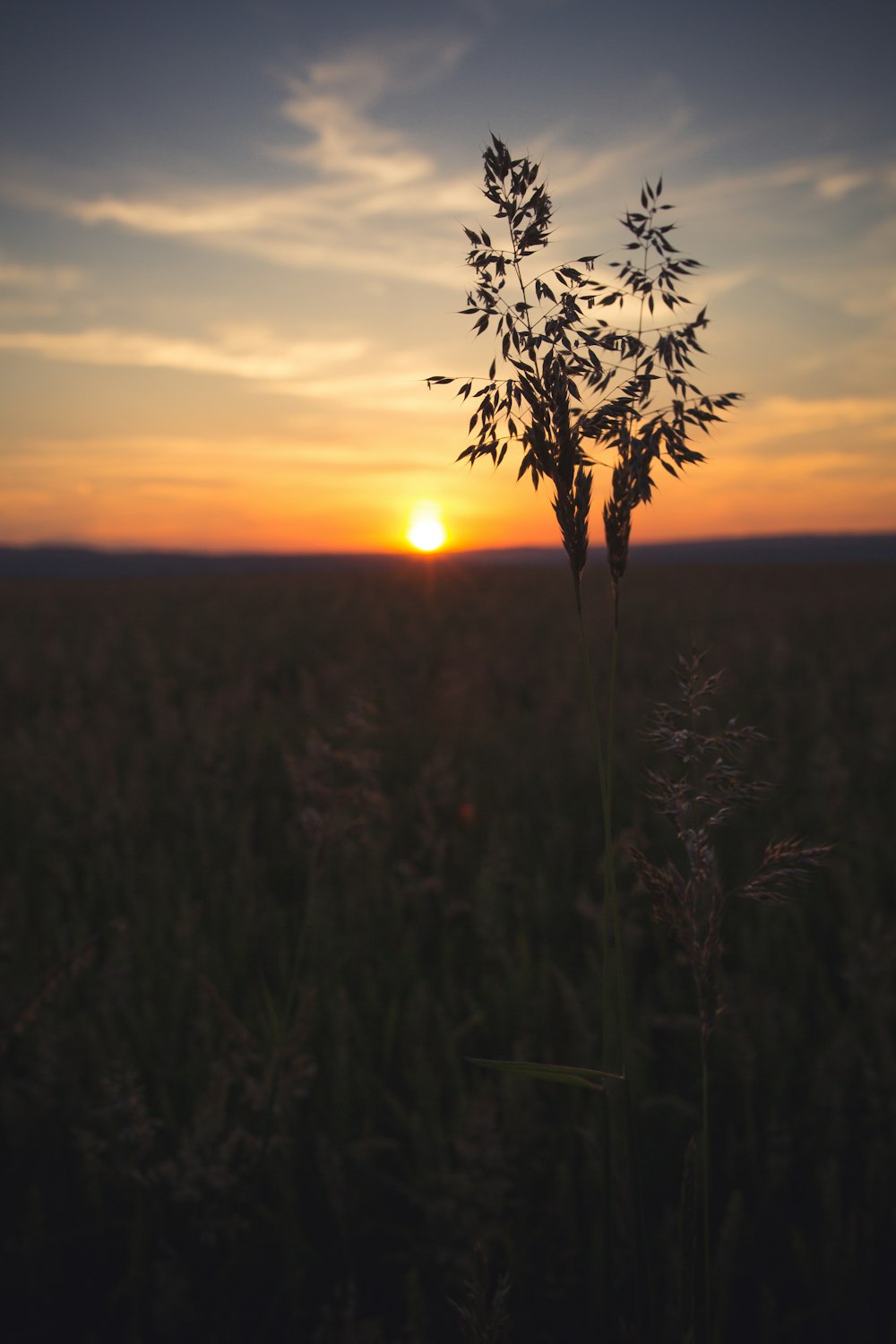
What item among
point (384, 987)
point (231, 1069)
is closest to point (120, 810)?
point (384, 987)

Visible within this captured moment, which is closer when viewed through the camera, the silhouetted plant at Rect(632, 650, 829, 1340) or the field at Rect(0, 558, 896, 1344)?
the silhouetted plant at Rect(632, 650, 829, 1340)

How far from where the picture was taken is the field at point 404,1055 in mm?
1799

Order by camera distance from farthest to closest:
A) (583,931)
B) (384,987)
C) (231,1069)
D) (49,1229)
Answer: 1. (583,931)
2. (384,987)
3. (231,1069)
4. (49,1229)

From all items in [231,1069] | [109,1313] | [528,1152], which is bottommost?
[109,1313]

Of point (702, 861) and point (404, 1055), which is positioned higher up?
point (702, 861)

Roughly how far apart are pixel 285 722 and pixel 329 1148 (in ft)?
14.7

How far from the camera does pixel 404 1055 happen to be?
2582 mm

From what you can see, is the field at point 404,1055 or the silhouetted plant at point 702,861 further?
the field at point 404,1055

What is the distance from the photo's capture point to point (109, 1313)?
1.86m

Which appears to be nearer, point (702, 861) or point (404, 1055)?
point (702, 861)

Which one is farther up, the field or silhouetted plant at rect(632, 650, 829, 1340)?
silhouetted plant at rect(632, 650, 829, 1340)

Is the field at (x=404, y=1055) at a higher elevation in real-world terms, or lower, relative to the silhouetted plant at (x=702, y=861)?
lower

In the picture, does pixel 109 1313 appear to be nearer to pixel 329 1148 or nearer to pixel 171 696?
pixel 329 1148

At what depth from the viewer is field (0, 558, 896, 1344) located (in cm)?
180
